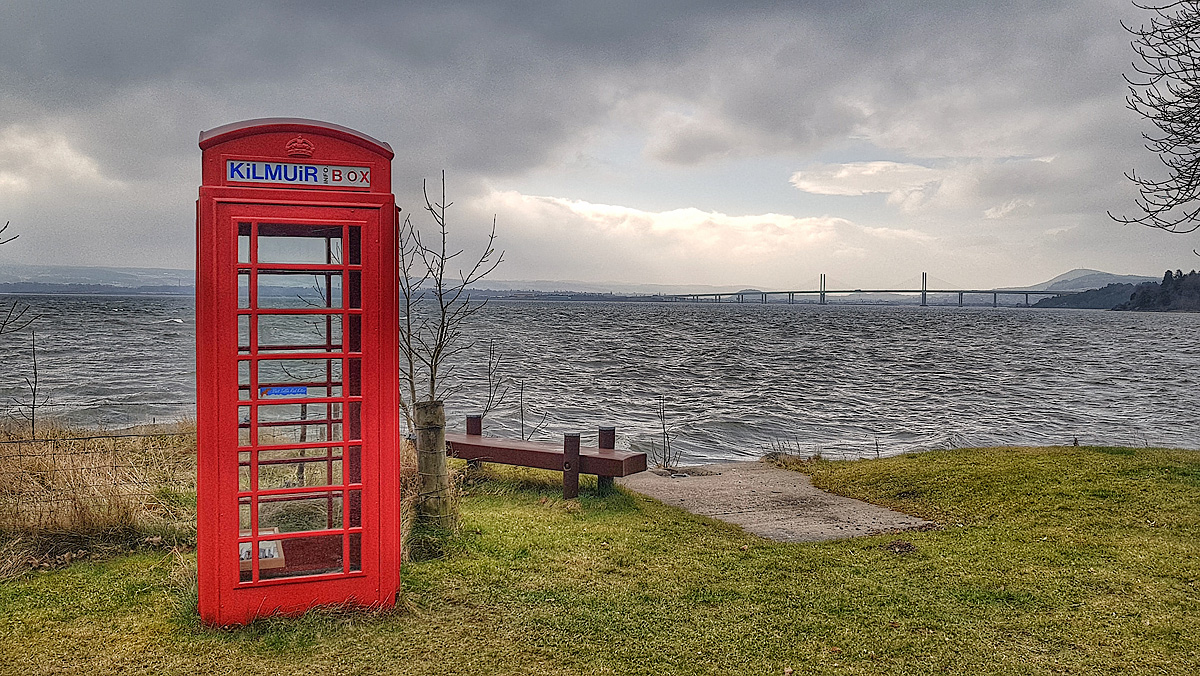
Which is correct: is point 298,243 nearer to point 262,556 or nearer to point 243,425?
point 243,425

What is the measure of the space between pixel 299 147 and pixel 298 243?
57cm

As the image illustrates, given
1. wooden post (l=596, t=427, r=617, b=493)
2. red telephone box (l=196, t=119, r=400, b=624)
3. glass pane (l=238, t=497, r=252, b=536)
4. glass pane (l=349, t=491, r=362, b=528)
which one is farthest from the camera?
wooden post (l=596, t=427, r=617, b=493)

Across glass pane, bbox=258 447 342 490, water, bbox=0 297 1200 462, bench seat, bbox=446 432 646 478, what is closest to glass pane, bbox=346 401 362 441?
glass pane, bbox=258 447 342 490

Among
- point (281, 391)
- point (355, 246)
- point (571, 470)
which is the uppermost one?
point (355, 246)

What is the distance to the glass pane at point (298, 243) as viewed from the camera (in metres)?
4.69

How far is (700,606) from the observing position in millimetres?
5359

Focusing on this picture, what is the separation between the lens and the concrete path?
24.1ft

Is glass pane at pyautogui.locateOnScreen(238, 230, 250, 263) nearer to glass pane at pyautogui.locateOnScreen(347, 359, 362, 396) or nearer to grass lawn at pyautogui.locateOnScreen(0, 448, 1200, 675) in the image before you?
glass pane at pyautogui.locateOnScreen(347, 359, 362, 396)

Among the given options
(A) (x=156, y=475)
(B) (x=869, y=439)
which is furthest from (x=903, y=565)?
(B) (x=869, y=439)

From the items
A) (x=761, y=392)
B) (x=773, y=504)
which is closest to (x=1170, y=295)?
(x=761, y=392)

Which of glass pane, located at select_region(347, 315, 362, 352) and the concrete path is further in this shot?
the concrete path

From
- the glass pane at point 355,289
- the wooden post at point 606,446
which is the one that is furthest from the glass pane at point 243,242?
the wooden post at point 606,446

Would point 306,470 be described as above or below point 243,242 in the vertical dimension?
below

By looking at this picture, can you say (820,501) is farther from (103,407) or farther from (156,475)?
(103,407)
